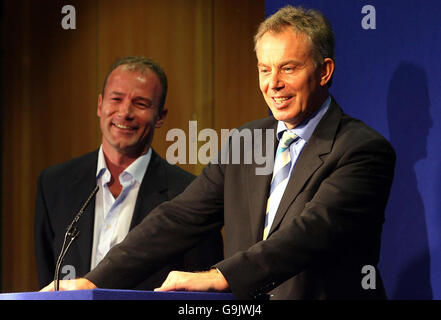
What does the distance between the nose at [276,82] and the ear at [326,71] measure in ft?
0.51

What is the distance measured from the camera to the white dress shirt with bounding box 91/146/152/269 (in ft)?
11.0

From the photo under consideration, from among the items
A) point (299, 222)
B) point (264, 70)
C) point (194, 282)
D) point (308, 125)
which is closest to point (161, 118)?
point (264, 70)

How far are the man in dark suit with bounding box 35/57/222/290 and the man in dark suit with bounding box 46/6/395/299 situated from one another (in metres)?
0.69

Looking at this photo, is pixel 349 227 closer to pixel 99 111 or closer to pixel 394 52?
pixel 394 52

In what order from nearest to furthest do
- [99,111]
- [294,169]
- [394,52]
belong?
[294,169]
[394,52]
[99,111]

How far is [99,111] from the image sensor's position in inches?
142

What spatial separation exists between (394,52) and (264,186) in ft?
2.79

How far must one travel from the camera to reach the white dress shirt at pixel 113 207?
11.0 ft

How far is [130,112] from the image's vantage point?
349 centimetres

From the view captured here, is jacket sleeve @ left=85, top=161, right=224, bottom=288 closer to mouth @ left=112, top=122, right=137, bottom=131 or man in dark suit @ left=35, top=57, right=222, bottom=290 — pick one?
man in dark suit @ left=35, top=57, right=222, bottom=290

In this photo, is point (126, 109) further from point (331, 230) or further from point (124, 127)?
point (331, 230)

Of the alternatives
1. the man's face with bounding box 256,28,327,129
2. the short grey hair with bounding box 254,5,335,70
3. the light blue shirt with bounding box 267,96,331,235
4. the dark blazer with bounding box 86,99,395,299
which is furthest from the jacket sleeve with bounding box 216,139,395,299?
the short grey hair with bounding box 254,5,335,70

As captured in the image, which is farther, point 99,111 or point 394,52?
point 99,111

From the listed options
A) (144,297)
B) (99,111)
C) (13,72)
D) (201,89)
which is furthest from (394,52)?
(13,72)
